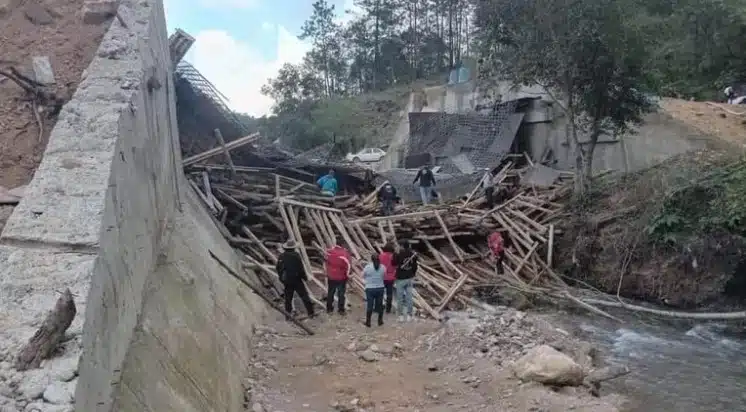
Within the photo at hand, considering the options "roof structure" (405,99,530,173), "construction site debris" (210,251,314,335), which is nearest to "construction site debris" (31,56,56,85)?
"construction site debris" (210,251,314,335)

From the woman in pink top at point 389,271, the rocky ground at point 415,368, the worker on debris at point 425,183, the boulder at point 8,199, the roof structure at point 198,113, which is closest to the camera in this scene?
the boulder at point 8,199

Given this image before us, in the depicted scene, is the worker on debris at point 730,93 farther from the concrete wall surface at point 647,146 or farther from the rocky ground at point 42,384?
the rocky ground at point 42,384

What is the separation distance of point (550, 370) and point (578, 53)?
35.2ft

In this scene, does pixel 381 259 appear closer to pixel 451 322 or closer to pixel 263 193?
pixel 451 322

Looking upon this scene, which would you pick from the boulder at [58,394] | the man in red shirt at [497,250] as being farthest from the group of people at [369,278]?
the boulder at [58,394]

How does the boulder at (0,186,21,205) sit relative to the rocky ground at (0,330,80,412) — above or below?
above

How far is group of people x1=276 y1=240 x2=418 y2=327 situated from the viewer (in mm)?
10930

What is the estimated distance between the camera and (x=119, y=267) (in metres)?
4.50

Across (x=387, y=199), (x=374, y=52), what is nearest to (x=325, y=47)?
(x=374, y=52)

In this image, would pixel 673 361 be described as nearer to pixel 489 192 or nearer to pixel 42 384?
pixel 489 192

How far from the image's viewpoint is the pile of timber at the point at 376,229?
13289 mm

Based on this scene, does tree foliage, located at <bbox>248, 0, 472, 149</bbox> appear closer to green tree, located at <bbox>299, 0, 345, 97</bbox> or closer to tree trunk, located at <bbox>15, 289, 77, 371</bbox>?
green tree, located at <bbox>299, 0, 345, 97</bbox>

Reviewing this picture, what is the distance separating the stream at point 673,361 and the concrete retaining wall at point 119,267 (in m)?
5.51

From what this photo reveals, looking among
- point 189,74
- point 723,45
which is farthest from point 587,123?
point 189,74
